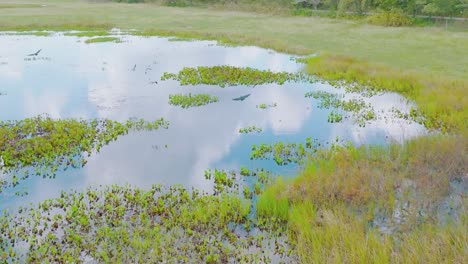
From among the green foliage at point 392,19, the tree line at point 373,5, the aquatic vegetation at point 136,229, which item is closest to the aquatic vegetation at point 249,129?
the aquatic vegetation at point 136,229

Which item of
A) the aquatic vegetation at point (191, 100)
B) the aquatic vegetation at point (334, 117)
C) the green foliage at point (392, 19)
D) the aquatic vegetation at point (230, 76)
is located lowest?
the aquatic vegetation at point (334, 117)

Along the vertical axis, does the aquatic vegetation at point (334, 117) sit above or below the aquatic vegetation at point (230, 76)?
below

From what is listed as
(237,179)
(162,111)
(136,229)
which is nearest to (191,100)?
(162,111)

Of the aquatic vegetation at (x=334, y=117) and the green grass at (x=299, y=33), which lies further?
the green grass at (x=299, y=33)

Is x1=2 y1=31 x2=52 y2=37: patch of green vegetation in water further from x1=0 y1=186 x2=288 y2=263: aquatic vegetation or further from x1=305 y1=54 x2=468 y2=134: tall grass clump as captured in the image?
x1=0 y1=186 x2=288 y2=263: aquatic vegetation

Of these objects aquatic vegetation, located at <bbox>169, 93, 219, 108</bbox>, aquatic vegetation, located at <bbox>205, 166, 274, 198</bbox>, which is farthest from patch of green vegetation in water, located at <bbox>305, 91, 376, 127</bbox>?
aquatic vegetation, located at <bbox>205, 166, 274, 198</bbox>

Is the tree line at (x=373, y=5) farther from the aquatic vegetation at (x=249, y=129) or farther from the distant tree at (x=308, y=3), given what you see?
the aquatic vegetation at (x=249, y=129)
